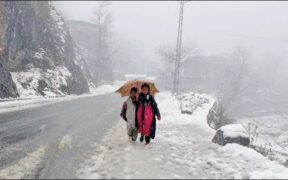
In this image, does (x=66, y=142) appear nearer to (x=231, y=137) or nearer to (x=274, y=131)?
(x=231, y=137)

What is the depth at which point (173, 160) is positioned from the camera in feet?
25.3

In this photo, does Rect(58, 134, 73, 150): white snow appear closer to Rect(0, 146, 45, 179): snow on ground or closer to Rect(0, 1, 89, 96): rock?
Rect(0, 146, 45, 179): snow on ground

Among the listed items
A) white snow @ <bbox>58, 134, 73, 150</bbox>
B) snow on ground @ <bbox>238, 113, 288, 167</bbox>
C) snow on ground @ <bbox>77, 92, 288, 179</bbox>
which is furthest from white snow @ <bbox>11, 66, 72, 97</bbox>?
snow on ground @ <bbox>238, 113, 288, 167</bbox>

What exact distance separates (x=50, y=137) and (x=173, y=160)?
14.0ft

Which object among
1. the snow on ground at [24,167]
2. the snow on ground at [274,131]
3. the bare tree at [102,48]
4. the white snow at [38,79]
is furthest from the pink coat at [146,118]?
the bare tree at [102,48]

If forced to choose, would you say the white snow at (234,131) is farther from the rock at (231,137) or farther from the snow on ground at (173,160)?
the snow on ground at (173,160)

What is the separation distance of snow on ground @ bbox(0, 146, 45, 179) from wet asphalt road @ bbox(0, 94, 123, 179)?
132 millimetres

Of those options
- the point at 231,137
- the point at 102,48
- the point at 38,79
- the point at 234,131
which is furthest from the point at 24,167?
the point at 102,48

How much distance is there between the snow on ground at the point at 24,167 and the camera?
6152mm

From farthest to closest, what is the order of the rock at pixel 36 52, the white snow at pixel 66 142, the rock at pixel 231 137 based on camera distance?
the rock at pixel 36 52 → the rock at pixel 231 137 → the white snow at pixel 66 142

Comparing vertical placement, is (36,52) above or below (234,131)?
above

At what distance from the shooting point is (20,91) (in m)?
22.7

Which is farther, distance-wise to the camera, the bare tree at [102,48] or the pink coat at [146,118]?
the bare tree at [102,48]

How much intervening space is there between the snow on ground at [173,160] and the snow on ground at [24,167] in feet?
3.43
